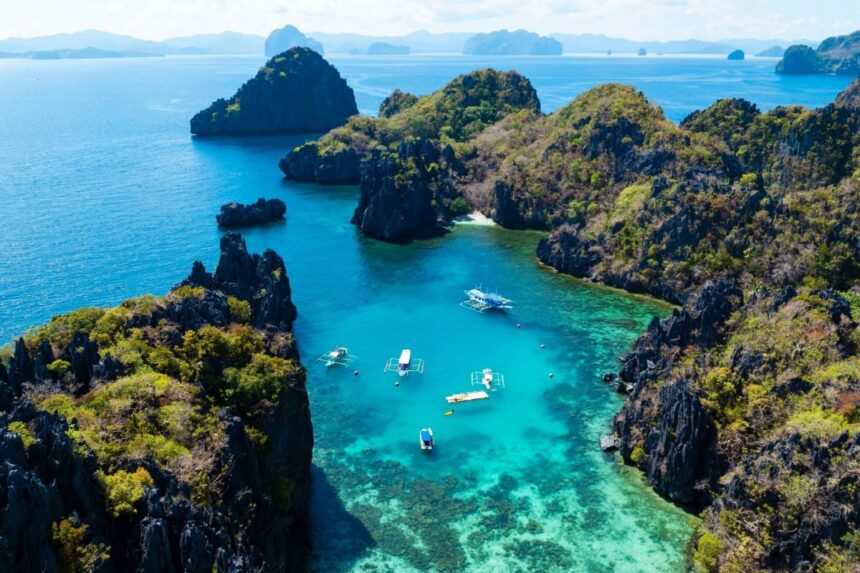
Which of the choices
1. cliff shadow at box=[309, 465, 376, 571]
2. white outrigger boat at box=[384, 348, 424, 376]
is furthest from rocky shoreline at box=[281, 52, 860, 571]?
cliff shadow at box=[309, 465, 376, 571]

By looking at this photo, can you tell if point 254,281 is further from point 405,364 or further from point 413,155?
point 413,155

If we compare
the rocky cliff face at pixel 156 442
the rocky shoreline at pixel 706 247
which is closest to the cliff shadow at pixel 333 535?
the rocky cliff face at pixel 156 442

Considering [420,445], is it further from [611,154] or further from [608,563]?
[611,154]

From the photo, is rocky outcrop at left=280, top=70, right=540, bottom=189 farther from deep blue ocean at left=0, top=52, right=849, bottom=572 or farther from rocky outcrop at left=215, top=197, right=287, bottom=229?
rocky outcrop at left=215, top=197, right=287, bottom=229

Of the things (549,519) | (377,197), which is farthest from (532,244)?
(549,519)

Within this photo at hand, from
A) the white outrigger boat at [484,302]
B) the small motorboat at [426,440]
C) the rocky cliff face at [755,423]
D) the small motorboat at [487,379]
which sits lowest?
the small motorboat at [426,440]

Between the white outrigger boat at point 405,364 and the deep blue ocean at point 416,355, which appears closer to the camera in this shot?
the deep blue ocean at point 416,355

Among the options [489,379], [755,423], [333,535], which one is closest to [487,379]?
[489,379]

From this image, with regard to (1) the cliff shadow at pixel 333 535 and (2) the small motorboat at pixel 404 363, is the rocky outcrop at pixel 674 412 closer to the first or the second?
(2) the small motorboat at pixel 404 363
